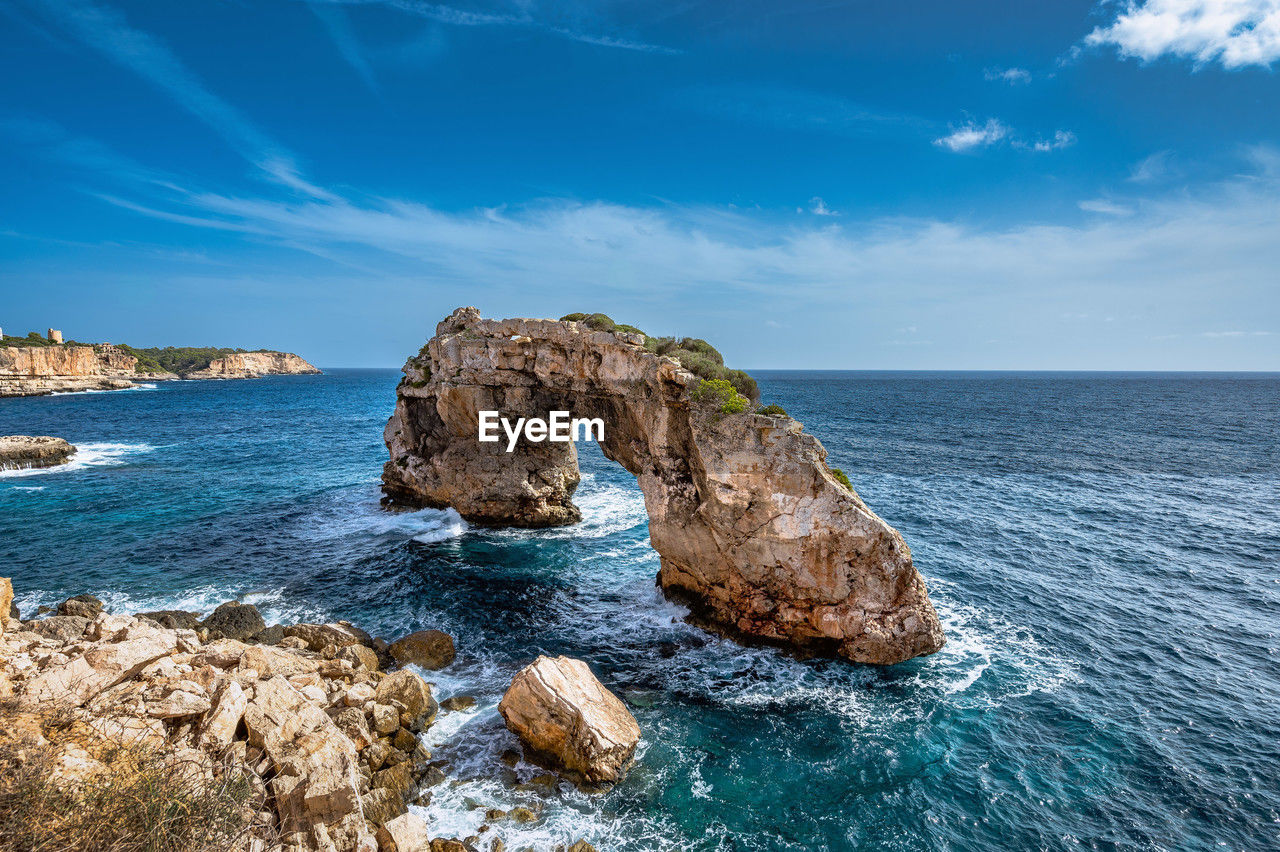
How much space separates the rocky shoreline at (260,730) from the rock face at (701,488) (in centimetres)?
786

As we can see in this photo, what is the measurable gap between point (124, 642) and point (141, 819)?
795cm

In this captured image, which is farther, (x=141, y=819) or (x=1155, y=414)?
(x=1155, y=414)

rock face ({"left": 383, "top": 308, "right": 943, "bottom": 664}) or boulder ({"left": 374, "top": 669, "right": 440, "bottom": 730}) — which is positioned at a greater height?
rock face ({"left": 383, "top": 308, "right": 943, "bottom": 664})

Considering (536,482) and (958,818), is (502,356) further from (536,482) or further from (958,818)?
(958,818)

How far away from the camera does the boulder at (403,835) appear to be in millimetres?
11555

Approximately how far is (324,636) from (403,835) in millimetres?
9968

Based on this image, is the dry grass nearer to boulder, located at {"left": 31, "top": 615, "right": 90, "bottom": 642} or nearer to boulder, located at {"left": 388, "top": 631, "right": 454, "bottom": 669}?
boulder, located at {"left": 31, "top": 615, "right": 90, "bottom": 642}

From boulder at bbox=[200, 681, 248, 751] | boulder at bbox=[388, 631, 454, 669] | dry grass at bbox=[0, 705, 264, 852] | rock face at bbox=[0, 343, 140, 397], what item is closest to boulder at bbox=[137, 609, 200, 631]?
boulder at bbox=[388, 631, 454, 669]

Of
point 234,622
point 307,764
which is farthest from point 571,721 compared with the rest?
point 234,622

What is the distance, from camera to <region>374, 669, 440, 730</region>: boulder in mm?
16016

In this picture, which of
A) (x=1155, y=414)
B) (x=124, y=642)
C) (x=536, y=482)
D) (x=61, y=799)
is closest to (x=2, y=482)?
(x=536, y=482)

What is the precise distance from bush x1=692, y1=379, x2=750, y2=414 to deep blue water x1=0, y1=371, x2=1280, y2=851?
28.9ft

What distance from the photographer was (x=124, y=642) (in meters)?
14.2

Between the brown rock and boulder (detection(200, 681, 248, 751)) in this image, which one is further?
the brown rock
